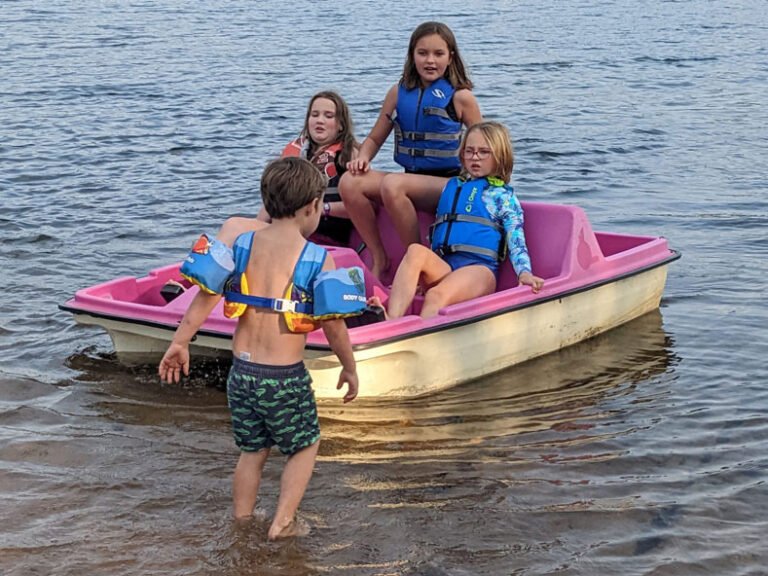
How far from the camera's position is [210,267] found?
→ 3.97 m

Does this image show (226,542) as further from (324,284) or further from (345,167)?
(345,167)

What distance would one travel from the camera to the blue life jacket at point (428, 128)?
21.7ft

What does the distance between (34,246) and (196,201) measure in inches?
78.8

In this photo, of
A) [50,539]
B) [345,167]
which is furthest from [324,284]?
[345,167]

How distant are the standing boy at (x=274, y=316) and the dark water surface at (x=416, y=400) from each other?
51cm

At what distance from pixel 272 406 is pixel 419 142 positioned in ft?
9.68

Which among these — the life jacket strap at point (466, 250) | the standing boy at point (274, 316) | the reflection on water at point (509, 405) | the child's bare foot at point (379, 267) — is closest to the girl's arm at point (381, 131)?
the child's bare foot at point (379, 267)

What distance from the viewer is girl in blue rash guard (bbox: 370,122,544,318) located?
607 centimetres

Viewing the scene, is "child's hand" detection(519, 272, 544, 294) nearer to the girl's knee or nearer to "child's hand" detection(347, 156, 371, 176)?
the girl's knee

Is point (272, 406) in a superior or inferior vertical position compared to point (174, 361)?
inferior

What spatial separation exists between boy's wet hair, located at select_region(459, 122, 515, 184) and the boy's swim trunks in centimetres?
238

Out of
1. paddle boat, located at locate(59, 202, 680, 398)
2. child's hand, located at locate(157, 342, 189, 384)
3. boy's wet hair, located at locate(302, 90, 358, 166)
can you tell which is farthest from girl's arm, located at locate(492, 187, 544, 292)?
child's hand, located at locate(157, 342, 189, 384)

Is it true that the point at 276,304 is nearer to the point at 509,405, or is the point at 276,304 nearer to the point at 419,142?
the point at 509,405

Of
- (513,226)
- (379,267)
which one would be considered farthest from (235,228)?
(513,226)
